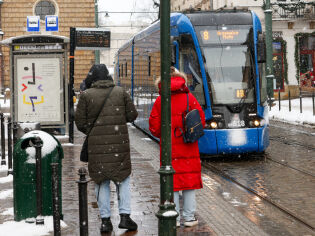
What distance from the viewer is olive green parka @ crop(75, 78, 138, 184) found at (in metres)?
6.35

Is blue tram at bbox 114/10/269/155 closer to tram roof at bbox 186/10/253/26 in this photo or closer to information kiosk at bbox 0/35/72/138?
tram roof at bbox 186/10/253/26

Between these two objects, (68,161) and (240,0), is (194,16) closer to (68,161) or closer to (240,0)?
(68,161)

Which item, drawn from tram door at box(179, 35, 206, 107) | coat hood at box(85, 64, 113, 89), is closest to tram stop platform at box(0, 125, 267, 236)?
coat hood at box(85, 64, 113, 89)

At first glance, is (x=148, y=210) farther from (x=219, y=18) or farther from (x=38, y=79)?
(x=38, y=79)

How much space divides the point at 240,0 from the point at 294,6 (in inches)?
122

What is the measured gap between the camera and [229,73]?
12133mm

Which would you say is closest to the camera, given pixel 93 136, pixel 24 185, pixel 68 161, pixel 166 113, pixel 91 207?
pixel 166 113

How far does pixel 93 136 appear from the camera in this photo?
6348mm

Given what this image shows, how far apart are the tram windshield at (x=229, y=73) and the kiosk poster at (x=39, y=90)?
3.35 metres

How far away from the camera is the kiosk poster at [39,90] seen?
43.5 ft

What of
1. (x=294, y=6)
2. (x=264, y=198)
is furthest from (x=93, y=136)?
(x=294, y=6)

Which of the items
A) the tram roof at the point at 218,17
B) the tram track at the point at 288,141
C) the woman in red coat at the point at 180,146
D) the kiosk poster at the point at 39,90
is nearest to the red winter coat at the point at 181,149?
the woman in red coat at the point at 180,146

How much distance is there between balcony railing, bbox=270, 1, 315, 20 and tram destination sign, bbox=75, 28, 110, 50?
19018 mm

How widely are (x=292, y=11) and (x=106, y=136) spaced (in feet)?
99.0
